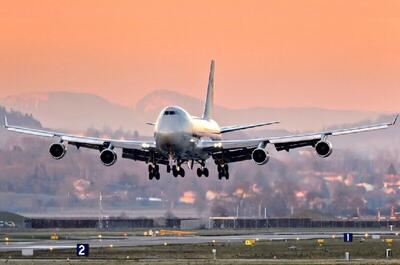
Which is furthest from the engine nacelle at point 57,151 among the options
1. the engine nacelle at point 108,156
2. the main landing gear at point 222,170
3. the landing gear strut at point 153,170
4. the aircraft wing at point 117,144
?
the main landing gear at point 222,170

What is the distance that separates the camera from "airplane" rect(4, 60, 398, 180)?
9262cm

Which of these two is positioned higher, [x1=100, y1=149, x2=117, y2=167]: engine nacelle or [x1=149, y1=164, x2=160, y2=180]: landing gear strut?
[x1=100, y1=149, x2=117, y2=167]: engine nacelle

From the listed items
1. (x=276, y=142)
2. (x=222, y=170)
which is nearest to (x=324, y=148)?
(x=276, y=142)

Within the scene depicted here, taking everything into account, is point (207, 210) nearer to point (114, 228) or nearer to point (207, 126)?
point (114, 228)

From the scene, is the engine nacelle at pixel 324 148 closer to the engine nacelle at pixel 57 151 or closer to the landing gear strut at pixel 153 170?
the landing gear strut at pixel 153 170

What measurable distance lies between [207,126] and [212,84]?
71.1 ft

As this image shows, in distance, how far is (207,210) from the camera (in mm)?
180125

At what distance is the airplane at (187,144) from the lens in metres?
92.6

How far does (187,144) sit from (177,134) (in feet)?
6.32

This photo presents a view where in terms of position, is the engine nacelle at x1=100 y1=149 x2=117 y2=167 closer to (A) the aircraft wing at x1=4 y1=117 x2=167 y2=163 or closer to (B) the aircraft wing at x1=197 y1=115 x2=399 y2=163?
(A) the aircraft wing at x1=4 y1=117 x2=167 y2=163

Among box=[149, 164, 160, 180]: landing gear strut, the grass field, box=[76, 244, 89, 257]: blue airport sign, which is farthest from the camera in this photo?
box=[149, 164, 160, 180]: landing gear strut

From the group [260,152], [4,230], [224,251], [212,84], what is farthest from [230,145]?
[4,230]

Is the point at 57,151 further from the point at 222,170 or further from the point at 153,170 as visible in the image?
the point at 222,170

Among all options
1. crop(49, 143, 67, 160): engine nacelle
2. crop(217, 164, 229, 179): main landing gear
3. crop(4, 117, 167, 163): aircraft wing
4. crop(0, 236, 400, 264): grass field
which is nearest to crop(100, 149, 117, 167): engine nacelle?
crop(4, 117, 167, 163): aircraft wing
